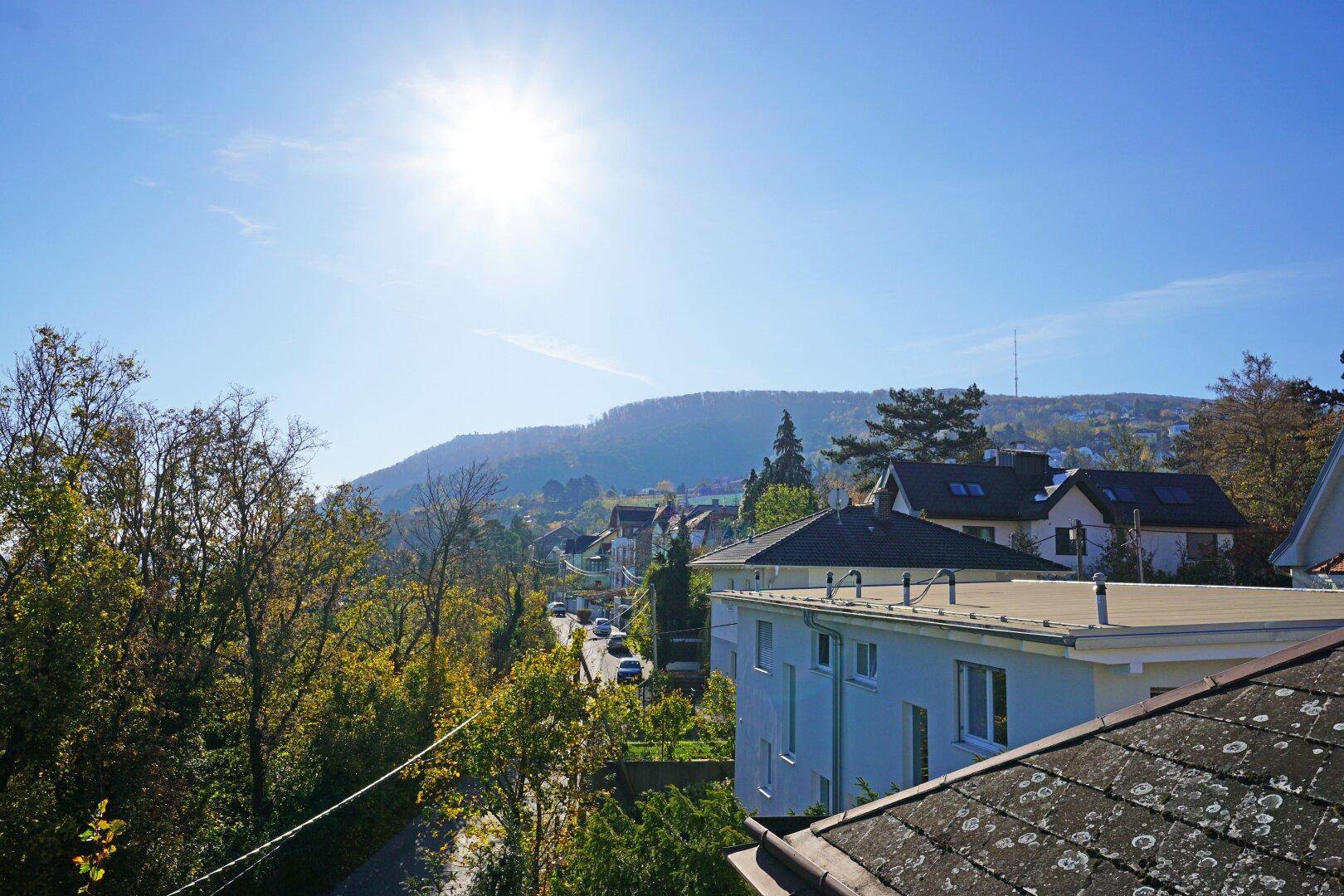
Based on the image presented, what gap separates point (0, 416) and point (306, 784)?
12399mm

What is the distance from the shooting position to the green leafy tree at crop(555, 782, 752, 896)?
957 centimetres

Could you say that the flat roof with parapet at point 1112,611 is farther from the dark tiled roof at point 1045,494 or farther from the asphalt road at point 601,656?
the asphalt road at point 601,656

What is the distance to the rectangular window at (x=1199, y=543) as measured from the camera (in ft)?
125

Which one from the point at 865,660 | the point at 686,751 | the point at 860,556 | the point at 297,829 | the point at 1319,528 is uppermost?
the point at 1319,528

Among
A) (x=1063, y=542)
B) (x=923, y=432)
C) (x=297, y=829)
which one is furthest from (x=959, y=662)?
(x=923, y=432)

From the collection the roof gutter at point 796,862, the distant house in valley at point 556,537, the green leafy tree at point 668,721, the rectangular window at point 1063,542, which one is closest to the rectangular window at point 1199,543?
the rectangular window at point 1063,542

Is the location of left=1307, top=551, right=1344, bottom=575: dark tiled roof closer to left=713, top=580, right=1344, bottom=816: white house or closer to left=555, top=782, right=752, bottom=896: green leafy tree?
left=713, top=580, right=1344, bottom=816: white house

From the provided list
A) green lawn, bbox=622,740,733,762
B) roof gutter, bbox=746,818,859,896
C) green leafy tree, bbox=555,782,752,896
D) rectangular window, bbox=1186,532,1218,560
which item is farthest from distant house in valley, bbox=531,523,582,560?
roof gutter, bbox=746,818,859,896

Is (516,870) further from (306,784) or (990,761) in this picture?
(990,761)

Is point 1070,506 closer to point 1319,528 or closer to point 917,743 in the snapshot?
point 1319,528

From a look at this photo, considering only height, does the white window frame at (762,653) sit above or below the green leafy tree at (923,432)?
below

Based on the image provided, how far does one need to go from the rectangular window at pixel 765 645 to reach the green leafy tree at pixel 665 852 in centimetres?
697

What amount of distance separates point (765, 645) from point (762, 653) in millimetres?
240

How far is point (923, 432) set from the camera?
5534cm
